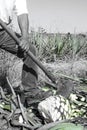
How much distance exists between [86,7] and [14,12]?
10.6ft

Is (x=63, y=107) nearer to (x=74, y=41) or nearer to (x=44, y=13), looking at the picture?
(x=74, y=41)

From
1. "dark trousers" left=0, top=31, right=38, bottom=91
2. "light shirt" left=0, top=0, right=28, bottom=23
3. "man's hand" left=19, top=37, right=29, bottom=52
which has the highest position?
"light shirt" left=0, top=0, right=28, bottom=23

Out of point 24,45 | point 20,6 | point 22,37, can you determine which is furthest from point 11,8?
point 24,45

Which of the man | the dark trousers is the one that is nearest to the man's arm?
the man

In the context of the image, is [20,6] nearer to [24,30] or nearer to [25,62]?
[24,30]

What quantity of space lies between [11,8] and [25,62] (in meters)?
0.62

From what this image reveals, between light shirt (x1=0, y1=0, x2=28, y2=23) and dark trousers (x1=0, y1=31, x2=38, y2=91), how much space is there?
0.23 m

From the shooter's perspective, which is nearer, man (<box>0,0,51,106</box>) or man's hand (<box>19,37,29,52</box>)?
man's hand (<box>19,37,29,52</box>)

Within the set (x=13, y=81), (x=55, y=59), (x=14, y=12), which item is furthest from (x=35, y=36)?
(x=14, y=12)

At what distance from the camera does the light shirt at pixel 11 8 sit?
20.9 feet

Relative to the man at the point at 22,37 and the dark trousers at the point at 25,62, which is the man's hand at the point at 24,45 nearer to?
the man at the point at 22,37

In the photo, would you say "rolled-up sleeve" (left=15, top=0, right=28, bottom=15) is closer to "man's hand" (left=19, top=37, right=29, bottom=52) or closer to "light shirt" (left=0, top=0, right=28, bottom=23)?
"light shirt" (left=0, top=0, right=28, bottom=23)

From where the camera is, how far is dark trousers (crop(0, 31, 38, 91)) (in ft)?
21.1

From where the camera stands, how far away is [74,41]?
28.0 feet
